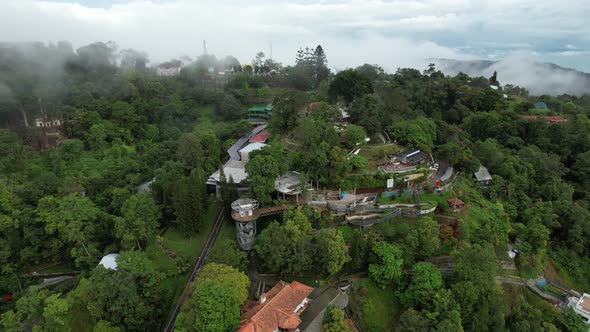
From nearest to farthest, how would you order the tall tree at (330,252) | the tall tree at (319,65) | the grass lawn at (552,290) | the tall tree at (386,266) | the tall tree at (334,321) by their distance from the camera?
the tall tree at (334,321) → the tall tree at (330,252) → the tall tree at (386,266) → the grass lawn at (552,290) → the tall tree at (319,65)

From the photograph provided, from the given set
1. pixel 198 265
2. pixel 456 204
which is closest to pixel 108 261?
pixel 198 265

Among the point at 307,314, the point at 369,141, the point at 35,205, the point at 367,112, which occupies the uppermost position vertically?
the point at 367,112

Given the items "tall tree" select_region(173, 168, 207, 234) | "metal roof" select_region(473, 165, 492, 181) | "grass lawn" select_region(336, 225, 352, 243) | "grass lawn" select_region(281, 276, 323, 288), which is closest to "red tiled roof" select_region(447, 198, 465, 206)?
"metal roof" select_region(473, 165, 492, 181)

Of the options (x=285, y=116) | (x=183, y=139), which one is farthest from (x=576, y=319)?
(x=183, y=139)

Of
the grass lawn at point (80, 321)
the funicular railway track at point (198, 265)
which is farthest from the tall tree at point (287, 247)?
the grass lawn at point (80, 321)

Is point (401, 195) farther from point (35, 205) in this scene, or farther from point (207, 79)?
point (207, 79)

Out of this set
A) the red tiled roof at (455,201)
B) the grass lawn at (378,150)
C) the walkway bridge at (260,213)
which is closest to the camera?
the walkway bridge at (260,213)

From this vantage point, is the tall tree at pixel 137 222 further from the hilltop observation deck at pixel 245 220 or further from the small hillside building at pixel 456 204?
the small hillside building at pixel 456 204
